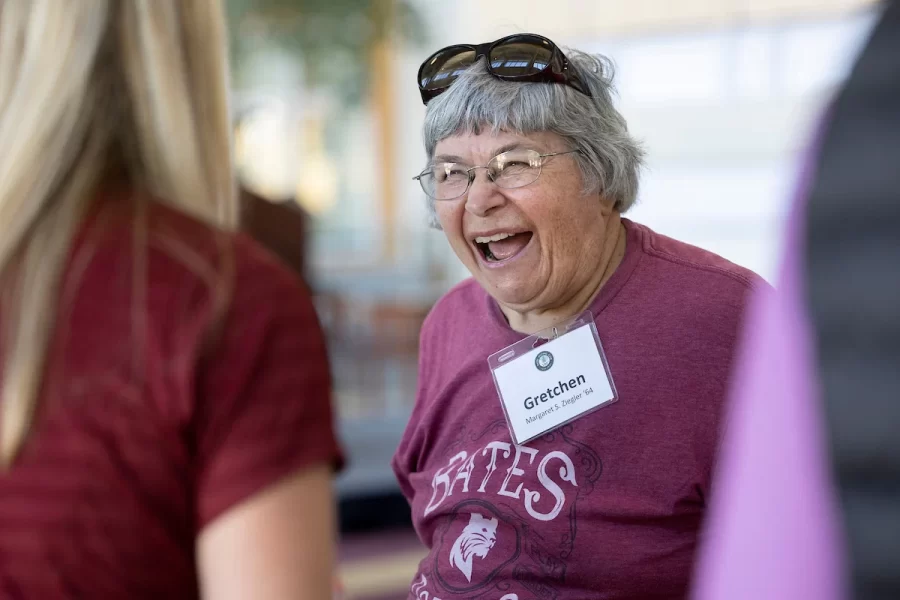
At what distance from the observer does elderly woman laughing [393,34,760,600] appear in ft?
4.91

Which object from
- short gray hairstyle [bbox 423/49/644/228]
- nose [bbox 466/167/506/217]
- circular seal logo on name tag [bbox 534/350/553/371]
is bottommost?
circular seal logo on name tag [bbox 534/350/553/371]

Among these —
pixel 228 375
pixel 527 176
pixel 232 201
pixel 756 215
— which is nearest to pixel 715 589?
pixel 228 375

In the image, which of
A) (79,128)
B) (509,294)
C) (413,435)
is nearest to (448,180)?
(509,294)

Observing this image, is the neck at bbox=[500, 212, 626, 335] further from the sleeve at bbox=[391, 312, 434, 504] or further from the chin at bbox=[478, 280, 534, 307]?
the sleeve at bbox=[391, 312, 434, 504]

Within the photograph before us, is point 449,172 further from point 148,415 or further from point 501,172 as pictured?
point 148,415

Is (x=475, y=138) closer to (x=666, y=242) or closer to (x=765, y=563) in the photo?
(x=666, y=242)

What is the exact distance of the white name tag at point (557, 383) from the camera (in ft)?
5.12

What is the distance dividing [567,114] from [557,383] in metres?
0.48

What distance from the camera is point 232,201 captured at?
39.3 inches

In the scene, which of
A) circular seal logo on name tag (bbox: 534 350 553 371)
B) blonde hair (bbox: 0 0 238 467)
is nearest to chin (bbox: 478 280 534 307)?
circular seal logo on name tag (bbox: 534 350 553 371)

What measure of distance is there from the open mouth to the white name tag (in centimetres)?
17

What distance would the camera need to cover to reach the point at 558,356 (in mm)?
1599

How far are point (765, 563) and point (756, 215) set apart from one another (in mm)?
6452

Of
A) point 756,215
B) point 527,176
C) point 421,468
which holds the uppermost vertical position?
point 756,215
